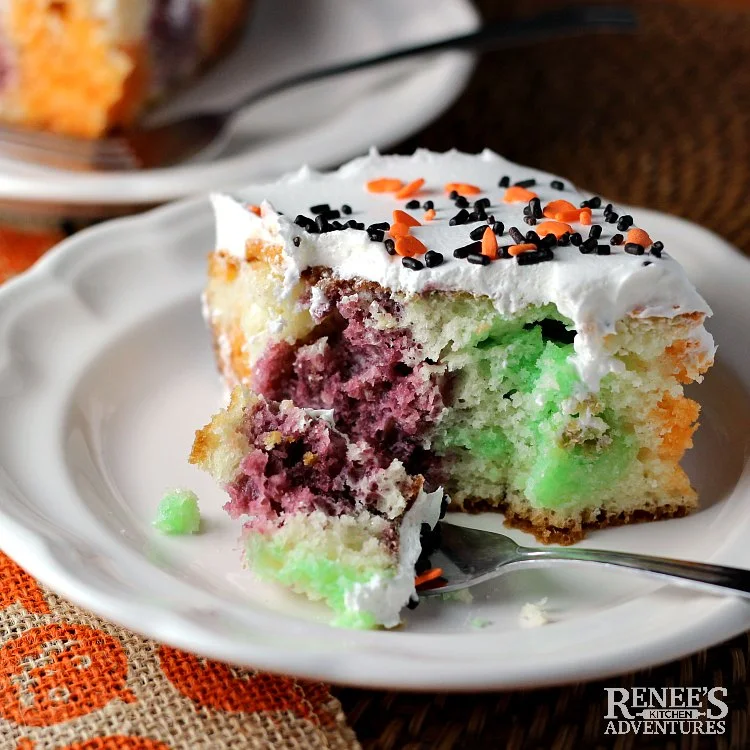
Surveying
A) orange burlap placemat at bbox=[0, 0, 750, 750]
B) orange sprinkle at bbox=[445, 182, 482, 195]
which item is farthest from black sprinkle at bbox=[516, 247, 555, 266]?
orange burlap placemat at bbox=[0, 0, 750, 750]

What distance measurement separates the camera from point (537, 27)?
12.3 ft

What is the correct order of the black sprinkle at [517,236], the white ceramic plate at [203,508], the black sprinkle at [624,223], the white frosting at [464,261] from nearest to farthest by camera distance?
1. the white ceramic plate at [203,508]
2. the white frosting at [464,261]
3. the black sprinkle at [517,236]
4. the black sprinkle at [624,223]

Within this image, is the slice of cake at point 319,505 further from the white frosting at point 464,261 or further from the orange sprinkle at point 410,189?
the orange sprinkle at point 410,189

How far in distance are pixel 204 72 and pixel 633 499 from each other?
8.52 ft

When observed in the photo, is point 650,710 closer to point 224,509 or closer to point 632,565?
point 632,565

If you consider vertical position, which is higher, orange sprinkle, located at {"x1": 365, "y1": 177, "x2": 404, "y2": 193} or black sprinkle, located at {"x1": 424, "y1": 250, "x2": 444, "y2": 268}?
black sprinkle, located at {"x1": 424, "y1": 250, "x2": 444, "y2": 268}

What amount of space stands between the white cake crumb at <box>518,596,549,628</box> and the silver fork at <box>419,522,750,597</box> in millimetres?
74

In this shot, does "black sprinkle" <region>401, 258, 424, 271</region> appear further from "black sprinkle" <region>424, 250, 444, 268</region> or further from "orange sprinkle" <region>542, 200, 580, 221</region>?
"orange sprinkle" <region>542, 200, 580, 221</region>

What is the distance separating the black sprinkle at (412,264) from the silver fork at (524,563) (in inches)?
20.1

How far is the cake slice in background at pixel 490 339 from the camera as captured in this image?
2055mm

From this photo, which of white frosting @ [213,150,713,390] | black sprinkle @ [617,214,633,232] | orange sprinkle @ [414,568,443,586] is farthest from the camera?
black sprinkle @ [617,214,633,232]

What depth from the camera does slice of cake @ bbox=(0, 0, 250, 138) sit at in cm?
340

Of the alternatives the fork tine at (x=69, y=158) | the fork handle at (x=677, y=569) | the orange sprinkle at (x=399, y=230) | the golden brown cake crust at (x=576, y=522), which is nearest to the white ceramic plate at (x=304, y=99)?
the fork tine at (x=69, y=158)

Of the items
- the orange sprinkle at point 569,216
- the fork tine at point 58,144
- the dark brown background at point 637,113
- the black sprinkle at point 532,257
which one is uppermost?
the black sprinkle at point 532,257
